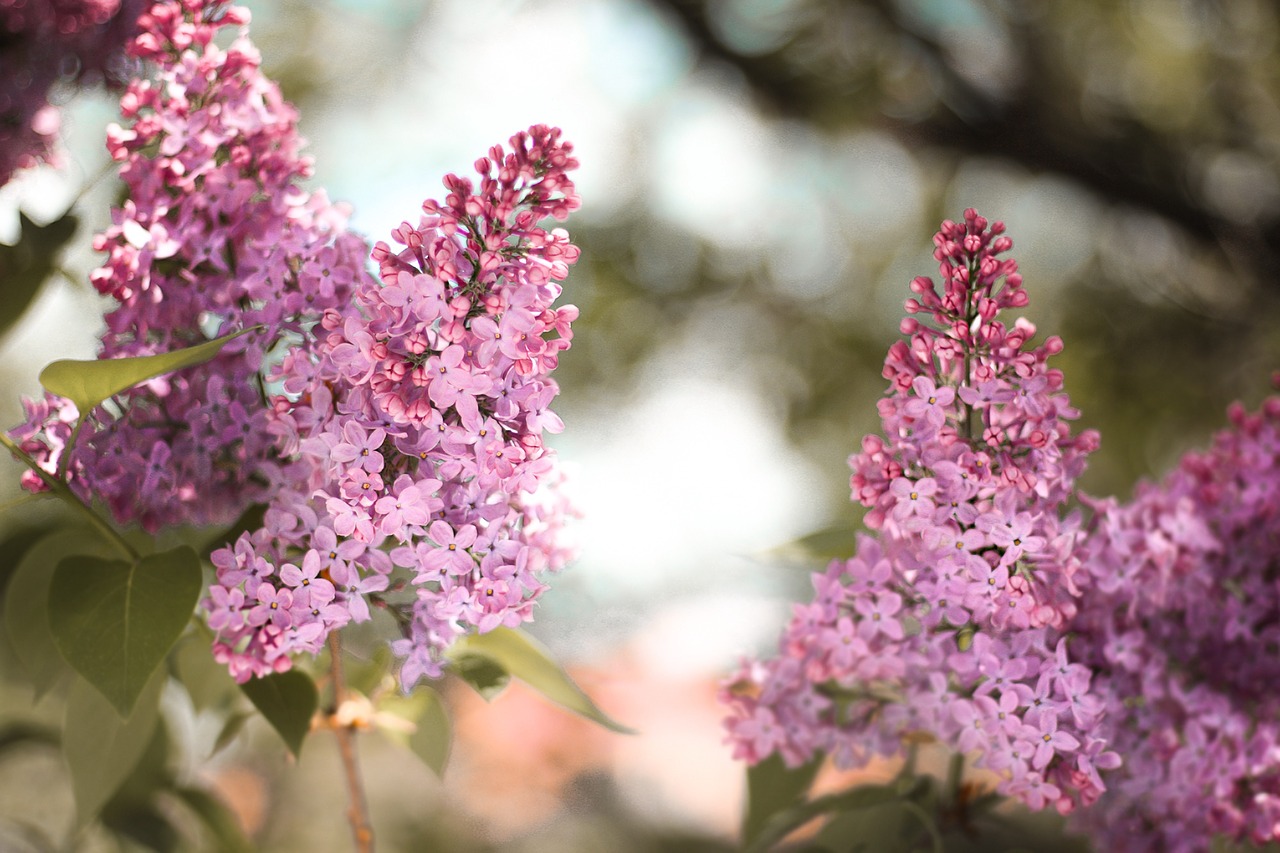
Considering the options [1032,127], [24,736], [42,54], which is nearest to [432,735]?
[24,736]

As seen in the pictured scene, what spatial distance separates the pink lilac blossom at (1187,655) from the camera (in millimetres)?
370

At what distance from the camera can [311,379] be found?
320 mm

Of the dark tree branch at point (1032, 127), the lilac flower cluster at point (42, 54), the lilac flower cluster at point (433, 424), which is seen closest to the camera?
the lilac flower cluster at point (433, 424)

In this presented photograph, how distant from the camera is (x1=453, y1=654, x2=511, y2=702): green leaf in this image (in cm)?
35

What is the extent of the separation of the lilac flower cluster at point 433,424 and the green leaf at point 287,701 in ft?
0.08

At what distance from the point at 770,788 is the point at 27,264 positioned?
38cm

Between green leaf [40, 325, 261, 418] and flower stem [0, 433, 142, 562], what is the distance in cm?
3

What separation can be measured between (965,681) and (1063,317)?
148cm

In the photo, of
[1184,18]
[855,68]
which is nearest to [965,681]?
[855,68]

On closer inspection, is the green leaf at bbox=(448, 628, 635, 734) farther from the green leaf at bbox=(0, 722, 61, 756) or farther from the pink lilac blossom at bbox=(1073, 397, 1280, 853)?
the green leaf at bbox=(0, 722, 61, 756)

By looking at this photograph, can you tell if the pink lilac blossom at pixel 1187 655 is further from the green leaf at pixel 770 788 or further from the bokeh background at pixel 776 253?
the bokeh background at pixel 776 253

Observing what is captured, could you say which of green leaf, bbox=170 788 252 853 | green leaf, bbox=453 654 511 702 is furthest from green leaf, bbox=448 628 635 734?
green leaf, bbox=170 788 252 853

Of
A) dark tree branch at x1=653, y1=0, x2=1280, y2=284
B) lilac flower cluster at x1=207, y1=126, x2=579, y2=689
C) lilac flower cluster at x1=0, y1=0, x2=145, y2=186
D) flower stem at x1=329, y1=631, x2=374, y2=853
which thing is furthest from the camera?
dark tree branch at x1=653, y1=0, x2=1280, y2=284

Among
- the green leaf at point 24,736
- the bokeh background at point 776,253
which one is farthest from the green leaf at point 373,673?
the bokeh background at point 776,253
